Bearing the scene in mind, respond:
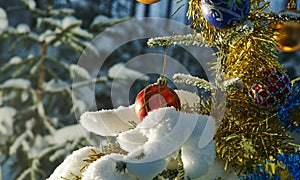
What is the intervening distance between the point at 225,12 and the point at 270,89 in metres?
0.10

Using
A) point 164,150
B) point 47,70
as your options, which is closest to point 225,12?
point 164,150

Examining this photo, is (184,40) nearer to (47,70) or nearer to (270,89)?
(270,89)

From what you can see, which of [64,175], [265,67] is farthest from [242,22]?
[64,175]

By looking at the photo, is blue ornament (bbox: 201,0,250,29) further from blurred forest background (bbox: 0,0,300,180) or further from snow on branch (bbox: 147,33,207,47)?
blurred forest background (bbox: 0,0,300,180)

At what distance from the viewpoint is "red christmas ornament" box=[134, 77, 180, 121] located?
1.89 feet

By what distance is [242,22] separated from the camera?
1.84 ft

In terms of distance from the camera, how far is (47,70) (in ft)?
8.21

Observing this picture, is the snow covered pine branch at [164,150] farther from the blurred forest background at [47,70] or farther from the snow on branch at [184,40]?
the blurred forest background at [47,70]

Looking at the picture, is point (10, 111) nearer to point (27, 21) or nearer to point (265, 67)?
point (27, 21)

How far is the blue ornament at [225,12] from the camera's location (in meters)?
0.56

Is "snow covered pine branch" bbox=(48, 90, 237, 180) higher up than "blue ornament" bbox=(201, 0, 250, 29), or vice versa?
"blue ornament" bbox=(201, 0, 250, 29)

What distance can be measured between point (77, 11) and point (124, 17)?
0.23 meters

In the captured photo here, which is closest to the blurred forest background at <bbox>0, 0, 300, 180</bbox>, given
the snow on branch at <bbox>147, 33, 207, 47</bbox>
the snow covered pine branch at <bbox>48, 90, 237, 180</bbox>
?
the snow on branch at <bbox>147, 33, 207, 47</bbox>

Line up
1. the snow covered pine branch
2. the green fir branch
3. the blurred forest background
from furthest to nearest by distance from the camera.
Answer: the blurred forest background < the green fir branch < the snow covered pine branch
